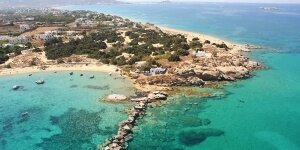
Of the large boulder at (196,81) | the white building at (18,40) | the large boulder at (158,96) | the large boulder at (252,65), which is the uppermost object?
the large boulder at (252,65)

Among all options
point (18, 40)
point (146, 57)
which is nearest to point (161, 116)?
point (146, 57)

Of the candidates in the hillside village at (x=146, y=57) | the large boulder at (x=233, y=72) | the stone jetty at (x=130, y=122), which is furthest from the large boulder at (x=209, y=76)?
the stone jetty at (x=130, y=122)

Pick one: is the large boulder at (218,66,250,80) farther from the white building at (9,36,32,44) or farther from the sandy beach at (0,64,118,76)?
the white building at (9,36,32,44)

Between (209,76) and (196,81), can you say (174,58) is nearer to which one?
(209,76)

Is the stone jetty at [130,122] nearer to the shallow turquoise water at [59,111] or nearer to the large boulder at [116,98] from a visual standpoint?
the shallow turquoise water at [59,111]

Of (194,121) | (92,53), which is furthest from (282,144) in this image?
(92,53)

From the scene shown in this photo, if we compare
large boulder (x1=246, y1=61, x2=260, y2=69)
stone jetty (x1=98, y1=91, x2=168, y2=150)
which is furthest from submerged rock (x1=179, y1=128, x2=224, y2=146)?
large boulder (x1=246, y1=61, x2=260, y2=69)

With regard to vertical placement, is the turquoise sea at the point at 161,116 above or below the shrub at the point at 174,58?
below

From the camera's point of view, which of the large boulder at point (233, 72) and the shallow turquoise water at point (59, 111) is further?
the large boulder at point (233, 72)
